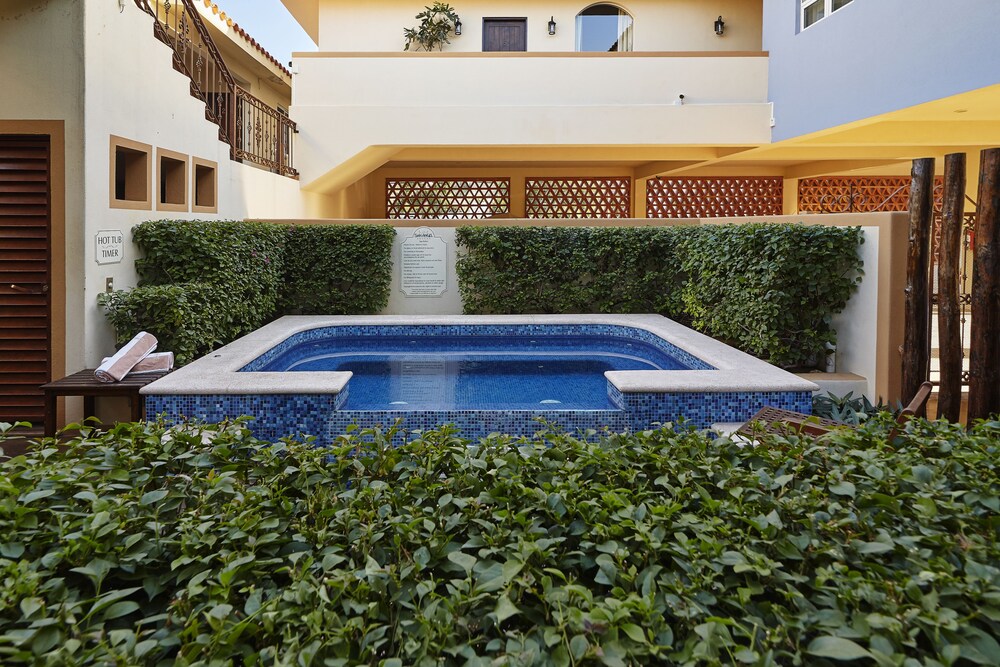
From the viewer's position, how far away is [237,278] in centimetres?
739

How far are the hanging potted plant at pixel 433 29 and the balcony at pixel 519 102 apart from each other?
5.56 feet

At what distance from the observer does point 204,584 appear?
1.43 metres

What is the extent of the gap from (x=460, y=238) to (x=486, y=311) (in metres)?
0.97

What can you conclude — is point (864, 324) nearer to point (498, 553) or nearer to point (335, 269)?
point (498, 553)

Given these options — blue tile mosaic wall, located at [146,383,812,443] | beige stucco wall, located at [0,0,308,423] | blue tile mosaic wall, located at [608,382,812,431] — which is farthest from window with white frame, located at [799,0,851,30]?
beige stucco wall, located at [0,0,308,423]

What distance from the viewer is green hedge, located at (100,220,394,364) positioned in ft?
19.6

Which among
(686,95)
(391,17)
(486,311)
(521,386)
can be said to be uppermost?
(391,17)

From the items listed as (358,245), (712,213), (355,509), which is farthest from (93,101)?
(712,213)

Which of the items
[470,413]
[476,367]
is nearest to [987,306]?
[470,413]

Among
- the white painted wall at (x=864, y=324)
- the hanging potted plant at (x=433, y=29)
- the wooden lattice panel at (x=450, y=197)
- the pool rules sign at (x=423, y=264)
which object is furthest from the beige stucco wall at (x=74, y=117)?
the wooden lattice panel at (x=450, y=197)

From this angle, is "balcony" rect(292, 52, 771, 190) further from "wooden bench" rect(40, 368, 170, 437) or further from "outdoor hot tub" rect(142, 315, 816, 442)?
"wooden bench" rect(40, 368, 170, 437)

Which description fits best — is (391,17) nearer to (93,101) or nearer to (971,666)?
(93,101)

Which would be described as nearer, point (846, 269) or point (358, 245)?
point (846, 269)

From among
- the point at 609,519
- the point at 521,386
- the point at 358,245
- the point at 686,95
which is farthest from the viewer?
the point at 686,95
